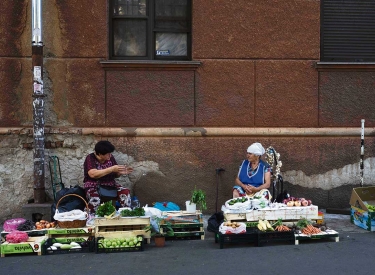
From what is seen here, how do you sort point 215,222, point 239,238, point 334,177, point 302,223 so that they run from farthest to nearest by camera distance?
point 334,177
point 215,222
point 302,223
point 239,238

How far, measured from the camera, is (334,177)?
8.34 metres

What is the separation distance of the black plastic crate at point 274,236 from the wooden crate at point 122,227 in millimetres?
1406

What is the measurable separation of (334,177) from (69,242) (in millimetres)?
4328

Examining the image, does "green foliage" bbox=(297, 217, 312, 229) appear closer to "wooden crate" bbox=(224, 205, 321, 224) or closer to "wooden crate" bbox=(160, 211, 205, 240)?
"wooden crate" bbox=(224, 205, 321, 224)

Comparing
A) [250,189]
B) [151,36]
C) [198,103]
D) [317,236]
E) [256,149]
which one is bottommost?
[317,236]

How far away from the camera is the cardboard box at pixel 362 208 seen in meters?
7.08

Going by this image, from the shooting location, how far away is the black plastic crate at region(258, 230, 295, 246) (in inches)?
253

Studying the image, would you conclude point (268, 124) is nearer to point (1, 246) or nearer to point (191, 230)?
point (191, 230)

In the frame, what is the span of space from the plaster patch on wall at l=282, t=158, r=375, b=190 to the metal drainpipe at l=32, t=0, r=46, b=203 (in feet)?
12.3

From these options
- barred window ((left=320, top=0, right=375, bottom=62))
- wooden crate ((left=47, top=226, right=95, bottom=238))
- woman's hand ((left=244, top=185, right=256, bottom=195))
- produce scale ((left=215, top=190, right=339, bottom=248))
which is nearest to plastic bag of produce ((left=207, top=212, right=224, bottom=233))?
produce scale ((left=215, top=190, right=339, bottom=248))

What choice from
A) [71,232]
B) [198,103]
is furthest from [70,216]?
[198,103]

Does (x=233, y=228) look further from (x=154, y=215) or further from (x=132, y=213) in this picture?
(x=132, y=213)

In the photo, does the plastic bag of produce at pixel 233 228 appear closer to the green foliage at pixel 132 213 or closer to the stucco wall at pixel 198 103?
the green foliage at pixel 132 213

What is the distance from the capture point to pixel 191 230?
6941 mm
